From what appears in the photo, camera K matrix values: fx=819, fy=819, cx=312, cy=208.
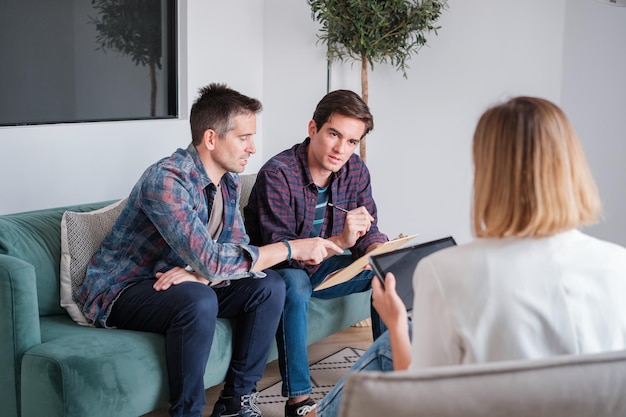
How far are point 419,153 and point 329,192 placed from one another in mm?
1519

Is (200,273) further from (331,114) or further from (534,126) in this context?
(534,126)

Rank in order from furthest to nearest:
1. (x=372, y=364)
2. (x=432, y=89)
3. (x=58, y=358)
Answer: (x=432, y=89)
(x=58, y=358)
(x=372, y=364)

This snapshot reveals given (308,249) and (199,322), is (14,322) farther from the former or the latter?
(308,249)

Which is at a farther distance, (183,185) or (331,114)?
(331,114)

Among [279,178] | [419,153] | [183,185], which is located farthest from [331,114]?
[419,153]

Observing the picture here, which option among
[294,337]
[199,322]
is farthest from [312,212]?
[199,322]

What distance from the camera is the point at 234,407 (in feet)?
8.83

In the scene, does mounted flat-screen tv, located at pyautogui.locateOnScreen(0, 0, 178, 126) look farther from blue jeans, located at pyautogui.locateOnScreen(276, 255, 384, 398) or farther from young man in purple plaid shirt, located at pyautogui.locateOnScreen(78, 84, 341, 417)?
blue jeans, located at pyautogui.locateOnScreen(276, 255, 384, 398)

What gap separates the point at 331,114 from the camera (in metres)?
3.04

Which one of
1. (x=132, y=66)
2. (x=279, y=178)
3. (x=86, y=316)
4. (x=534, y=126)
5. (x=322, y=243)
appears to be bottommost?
(x=86, y=316)

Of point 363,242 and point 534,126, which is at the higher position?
point 534,126

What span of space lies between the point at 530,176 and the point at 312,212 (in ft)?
5.73

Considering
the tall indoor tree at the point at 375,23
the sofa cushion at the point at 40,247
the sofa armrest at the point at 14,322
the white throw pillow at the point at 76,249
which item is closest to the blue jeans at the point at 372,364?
the sofa armrest at the point at 14,322

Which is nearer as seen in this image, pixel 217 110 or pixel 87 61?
pixel 217 110
